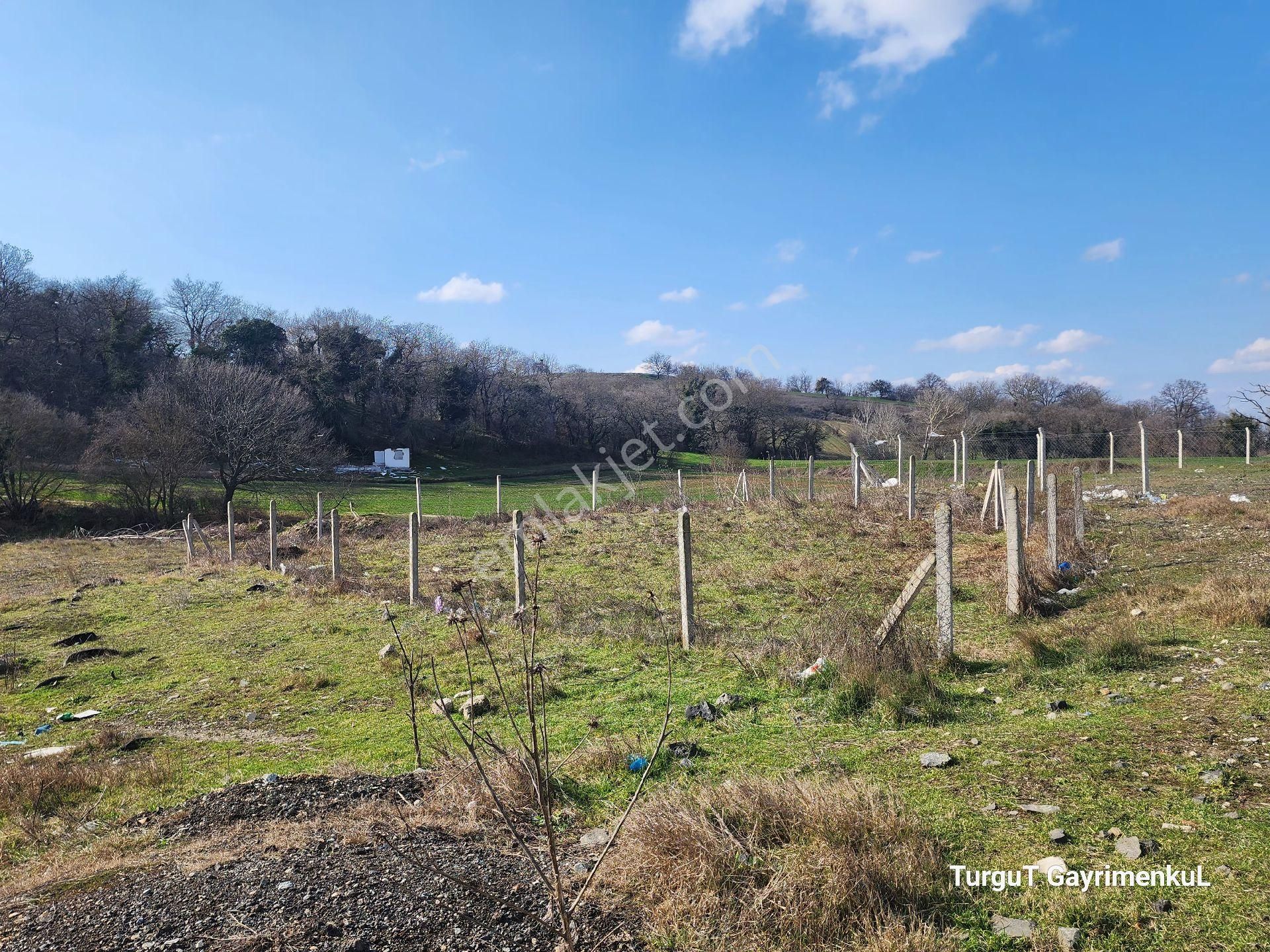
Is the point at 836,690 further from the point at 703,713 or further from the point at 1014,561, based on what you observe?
the point at 1014,561

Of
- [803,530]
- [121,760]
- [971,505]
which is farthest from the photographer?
[971,505]

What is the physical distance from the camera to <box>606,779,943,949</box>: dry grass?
10.1 feet

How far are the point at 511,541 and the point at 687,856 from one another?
16284 mm

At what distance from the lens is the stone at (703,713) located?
6.27 m

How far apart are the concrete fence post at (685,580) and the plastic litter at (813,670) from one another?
6.44 feet

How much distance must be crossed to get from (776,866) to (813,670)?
149 inches

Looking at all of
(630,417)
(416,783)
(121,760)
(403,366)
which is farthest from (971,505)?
(403,366)

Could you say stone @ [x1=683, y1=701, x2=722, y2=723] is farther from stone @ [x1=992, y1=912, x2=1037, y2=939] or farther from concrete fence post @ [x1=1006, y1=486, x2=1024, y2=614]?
concrete fence post @ [x1=1006, y1=486, x2=1024, y2=614]

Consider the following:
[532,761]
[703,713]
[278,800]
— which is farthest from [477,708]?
[532,761]

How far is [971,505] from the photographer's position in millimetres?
18703

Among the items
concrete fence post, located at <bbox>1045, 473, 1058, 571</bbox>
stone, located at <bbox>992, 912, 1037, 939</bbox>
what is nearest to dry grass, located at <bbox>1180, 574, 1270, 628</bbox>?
concrete fence post, located at <bbox>1045, 473, 1058, 571</bbox>

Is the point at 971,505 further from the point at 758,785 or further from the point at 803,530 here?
the point at 758,785

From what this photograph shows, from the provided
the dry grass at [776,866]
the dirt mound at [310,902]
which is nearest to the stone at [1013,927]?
the dry grass at [776,866]

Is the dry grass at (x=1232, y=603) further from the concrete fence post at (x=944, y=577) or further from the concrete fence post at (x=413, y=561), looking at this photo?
the concrete fence post at (x=413, y=561)
